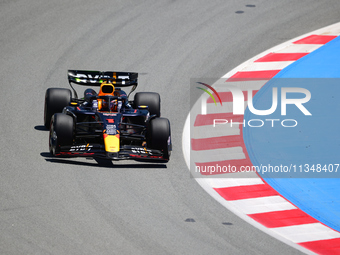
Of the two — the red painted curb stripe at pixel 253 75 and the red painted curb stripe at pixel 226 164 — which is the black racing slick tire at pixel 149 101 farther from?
the red painted curb stripe at pixel 253 75

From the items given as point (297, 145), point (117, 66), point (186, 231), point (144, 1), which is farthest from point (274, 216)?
point (144, 1)

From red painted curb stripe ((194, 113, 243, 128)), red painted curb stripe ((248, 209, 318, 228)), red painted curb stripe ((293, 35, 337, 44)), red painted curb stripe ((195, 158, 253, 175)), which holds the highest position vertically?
red painted curb stripe ((293, 35, 337, 44))

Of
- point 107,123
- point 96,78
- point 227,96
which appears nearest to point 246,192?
point 107,123

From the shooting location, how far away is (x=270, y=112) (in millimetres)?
14711

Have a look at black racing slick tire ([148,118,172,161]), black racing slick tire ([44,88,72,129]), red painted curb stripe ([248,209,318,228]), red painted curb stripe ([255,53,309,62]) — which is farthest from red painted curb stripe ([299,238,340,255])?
red painted curb stripe ([255,53,309,62])

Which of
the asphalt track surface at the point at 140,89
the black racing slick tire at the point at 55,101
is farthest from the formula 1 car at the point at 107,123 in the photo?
the asphalt track surface at the point at 140,89

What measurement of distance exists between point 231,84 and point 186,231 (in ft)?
24.8

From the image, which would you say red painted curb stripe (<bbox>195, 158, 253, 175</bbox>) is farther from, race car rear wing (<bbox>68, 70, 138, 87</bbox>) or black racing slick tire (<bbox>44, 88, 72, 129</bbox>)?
black racing slick tire (<bbox>44, 88, 72, 129</bbox>)

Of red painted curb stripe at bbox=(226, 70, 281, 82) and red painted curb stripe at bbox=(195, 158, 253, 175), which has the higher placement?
red painted curb stripe at bbox=(226, 70, 281, 82)

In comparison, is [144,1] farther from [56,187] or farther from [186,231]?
[186,231]

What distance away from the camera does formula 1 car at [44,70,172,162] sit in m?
11.5

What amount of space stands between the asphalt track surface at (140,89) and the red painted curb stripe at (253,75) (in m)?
0.51

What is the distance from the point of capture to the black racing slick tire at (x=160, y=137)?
38.7 ft

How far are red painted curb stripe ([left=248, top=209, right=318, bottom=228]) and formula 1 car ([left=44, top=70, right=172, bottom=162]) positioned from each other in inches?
92.4
